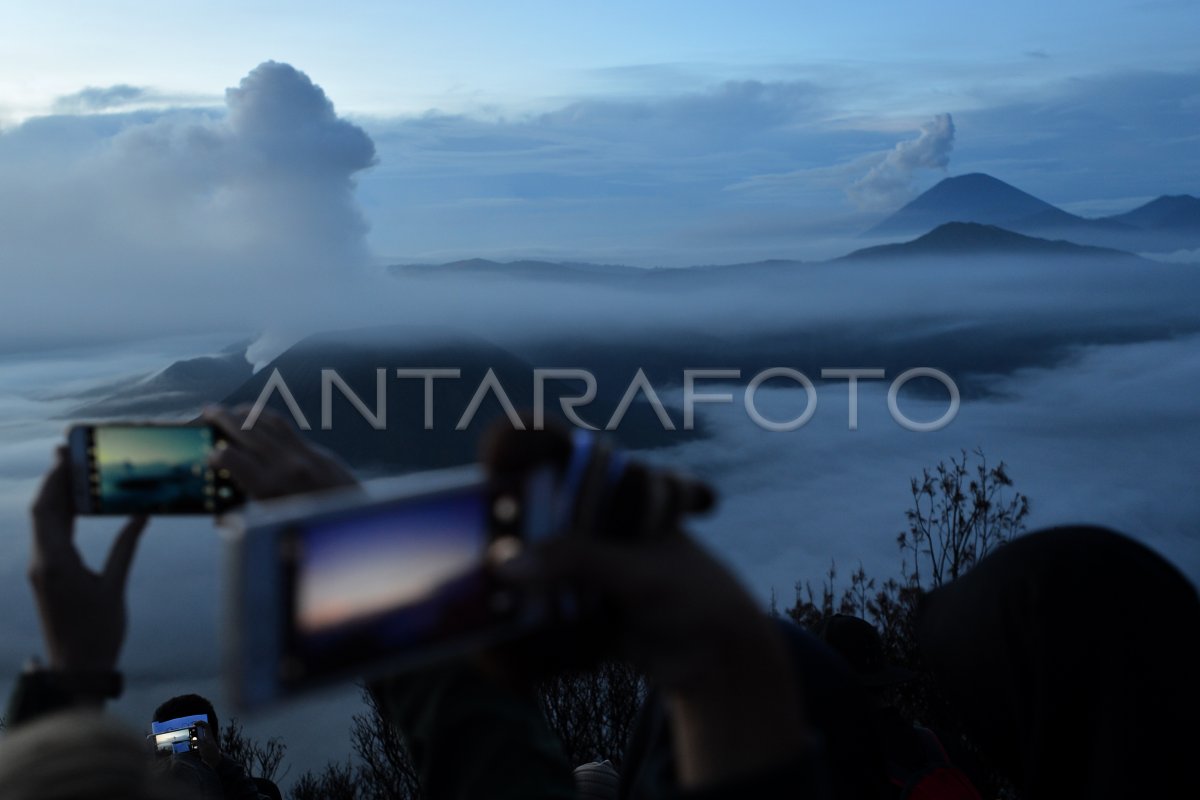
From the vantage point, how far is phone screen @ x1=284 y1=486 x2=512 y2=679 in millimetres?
1281

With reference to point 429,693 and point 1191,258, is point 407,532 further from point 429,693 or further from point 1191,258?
point 1191,258

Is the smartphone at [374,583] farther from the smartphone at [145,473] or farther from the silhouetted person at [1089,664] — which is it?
the silhouetted person at [1089,664]

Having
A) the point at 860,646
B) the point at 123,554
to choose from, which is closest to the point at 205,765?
the point at 860,646

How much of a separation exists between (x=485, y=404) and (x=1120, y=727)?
305 ft

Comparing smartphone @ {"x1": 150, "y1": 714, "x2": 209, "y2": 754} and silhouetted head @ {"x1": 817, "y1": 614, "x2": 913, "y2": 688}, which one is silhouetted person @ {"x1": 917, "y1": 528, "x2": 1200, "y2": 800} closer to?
silhouetted head @ {"x1": 817, "y1": 614, "x2": 913, "y2": 688}

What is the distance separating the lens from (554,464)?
1301 millimetres

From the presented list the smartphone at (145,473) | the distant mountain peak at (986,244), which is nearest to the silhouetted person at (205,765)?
the smartphone at (145,473)

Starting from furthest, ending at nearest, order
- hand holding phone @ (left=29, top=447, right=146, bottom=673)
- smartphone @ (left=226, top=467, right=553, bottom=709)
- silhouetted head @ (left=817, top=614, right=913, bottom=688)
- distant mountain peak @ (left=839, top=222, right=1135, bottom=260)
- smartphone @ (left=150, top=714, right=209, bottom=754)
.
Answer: distant mountain peak @ (left=839, top=222, right=1135, bottom=260), smartphone @ (left=150, top=714, right=209, bottom=754), silhouetted head @ (left=817, top=614, right=913, bottom=688), hand holding phone @ (left=29, top=447, right=146, bottom=673), smartphone @ (left=226, top=467, right=553, bottom=709)

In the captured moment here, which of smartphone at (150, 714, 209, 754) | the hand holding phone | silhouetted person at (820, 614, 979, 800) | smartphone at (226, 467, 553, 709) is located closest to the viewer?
smartphone at (226, 467, 553, 709)

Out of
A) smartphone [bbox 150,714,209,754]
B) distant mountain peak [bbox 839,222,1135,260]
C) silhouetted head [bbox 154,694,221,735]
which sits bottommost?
silhouetted head [bbox 154,694,221,735]

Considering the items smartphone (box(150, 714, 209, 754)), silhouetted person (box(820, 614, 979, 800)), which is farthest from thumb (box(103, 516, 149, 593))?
smartphone (box(150, 714, 209, 754))

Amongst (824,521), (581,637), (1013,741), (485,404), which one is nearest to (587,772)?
(1013,741)

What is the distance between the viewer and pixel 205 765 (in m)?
5.93

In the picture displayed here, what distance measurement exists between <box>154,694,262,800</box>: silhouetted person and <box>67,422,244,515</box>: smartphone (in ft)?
9.60
